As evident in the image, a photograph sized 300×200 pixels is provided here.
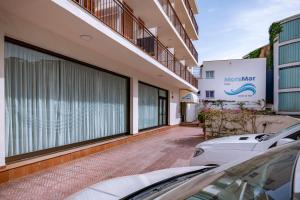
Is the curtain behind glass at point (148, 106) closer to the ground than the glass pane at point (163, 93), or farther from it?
closer to the ground

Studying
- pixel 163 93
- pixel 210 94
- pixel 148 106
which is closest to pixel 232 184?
pixel 148 106

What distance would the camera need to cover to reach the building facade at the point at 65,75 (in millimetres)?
4934

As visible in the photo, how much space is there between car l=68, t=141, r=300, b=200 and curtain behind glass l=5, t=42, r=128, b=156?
13.5ft

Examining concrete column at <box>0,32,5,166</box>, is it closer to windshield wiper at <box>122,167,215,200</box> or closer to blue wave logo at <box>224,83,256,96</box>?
windshield wiper at <box>122,167,215,200</box>

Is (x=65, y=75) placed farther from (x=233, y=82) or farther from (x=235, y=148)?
(x=233, y=82)

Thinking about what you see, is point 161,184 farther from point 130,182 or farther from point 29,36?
point 29,36

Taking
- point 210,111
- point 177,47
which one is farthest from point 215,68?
point 210,111

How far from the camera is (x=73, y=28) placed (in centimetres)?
557

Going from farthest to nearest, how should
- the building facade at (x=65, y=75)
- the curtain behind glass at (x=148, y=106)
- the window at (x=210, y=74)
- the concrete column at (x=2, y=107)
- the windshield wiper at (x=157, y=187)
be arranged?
the window at (x=210, y=74), the curtain behind glass at (x=148, y=106), the building facade at (x=65, y=75), the concrete column at (x=2, y=107), the windshield wiper at (x=157, y=187)

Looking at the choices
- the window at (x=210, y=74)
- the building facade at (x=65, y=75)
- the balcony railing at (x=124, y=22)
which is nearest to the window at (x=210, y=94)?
the window at (x=210, y=74)

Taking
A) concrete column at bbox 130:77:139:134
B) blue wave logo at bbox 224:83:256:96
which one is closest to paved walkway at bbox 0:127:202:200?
concrete column at bbox 130:77:139:134

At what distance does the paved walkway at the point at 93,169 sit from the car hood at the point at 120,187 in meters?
2.40

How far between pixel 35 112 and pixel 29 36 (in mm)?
1913

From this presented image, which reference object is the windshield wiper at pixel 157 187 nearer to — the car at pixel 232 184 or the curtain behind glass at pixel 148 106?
the car at pixel 232 184
